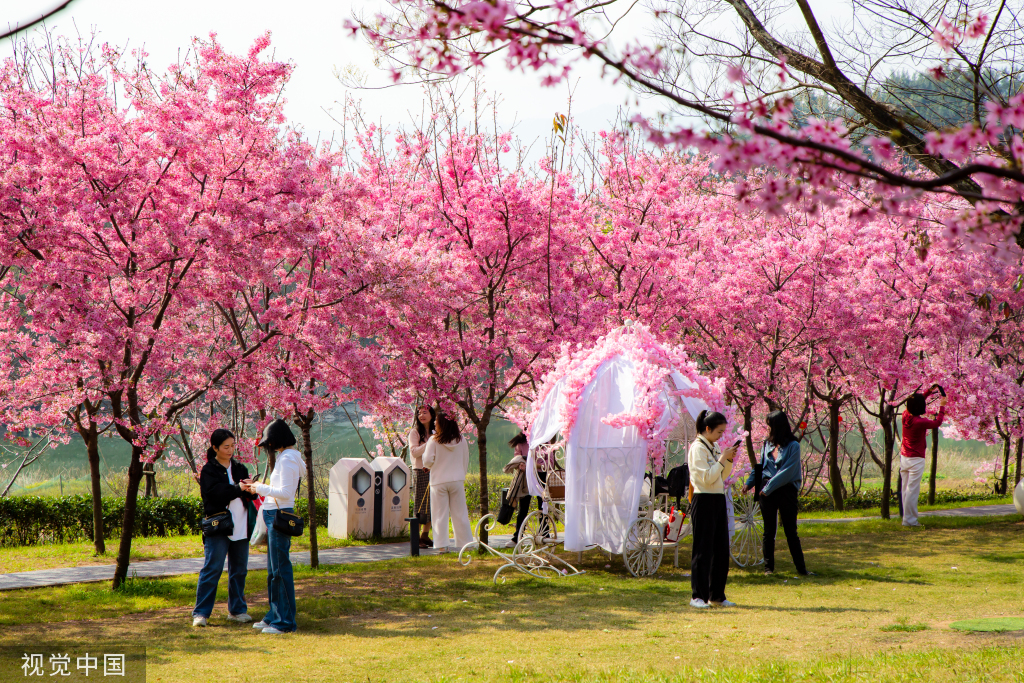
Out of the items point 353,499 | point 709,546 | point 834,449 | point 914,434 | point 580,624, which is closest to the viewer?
point 580,624

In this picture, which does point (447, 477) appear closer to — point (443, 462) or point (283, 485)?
point (443, 462)

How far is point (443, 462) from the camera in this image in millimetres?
10523

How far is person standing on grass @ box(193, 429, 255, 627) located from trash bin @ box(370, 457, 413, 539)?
207 inches

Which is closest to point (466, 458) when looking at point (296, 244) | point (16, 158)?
point (296, 244)

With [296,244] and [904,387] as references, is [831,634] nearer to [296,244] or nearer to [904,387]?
[296,244]

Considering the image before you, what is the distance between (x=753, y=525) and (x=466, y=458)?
3618 millimetres

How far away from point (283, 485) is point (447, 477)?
4.05 m

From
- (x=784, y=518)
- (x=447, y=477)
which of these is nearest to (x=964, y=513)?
(x=784, y=518)

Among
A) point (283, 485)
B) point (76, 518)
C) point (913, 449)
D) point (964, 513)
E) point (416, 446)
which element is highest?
point (416, 446)

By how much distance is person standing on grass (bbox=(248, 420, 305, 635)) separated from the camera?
659 cm

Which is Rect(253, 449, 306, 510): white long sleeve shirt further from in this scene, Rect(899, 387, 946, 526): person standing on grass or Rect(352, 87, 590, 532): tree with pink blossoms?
Rect(899, 387, 946, 526): person standing on grass

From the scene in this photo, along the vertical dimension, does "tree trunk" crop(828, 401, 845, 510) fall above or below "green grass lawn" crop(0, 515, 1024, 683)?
above

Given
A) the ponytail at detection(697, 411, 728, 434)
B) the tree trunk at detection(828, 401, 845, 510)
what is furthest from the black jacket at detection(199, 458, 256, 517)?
the tree trunk at detection(828, 401, 845, 510)

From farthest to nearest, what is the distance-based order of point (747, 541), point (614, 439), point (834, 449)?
point (834, 449) → point (747, 541) → point (614, 439)
